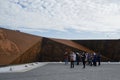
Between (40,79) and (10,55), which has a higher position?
(10,55)

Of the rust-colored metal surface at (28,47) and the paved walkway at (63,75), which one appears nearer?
the paved walkway at (63,75)

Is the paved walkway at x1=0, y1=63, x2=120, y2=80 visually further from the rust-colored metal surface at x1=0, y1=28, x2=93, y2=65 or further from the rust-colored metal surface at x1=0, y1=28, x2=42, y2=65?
the rust-colored metal surface at x1=0, y1=28, x2=93, y2=65

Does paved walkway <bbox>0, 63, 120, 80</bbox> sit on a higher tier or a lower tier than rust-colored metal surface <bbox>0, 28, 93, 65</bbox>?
lower

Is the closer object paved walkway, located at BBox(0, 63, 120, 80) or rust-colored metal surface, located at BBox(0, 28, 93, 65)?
paved walkway, located at BBox(0, 63, 120, 80)

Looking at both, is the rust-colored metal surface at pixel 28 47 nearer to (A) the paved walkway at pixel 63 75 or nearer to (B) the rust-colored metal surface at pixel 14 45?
(B) the rust-colored metal surface at pixel 14 45

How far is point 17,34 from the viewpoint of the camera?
2538 centimetres

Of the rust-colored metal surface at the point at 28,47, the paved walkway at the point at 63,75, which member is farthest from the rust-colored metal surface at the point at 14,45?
the paved walkway at the point at 63,75

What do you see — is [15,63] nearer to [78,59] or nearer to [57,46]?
[78,59]

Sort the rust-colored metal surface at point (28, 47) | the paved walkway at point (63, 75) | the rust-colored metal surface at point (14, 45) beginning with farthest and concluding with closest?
the rust-colored metal surface at point (28, 47), the rust-colored metal surface at point (14, 45), the paved walkway at point (63, 75)

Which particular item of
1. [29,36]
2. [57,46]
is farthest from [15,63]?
[57,46]

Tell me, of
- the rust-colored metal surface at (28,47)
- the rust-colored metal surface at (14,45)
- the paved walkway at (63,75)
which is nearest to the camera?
the paved walkway at (63,75)

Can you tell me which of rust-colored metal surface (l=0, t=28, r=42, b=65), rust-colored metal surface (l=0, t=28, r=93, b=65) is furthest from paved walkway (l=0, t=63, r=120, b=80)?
rust-colored metal surface (l=0, t=28, r=93, b=65)

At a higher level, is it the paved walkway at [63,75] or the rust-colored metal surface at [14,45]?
the rust-colored metal surface at [14,45]

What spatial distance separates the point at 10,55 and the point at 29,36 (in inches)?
238
